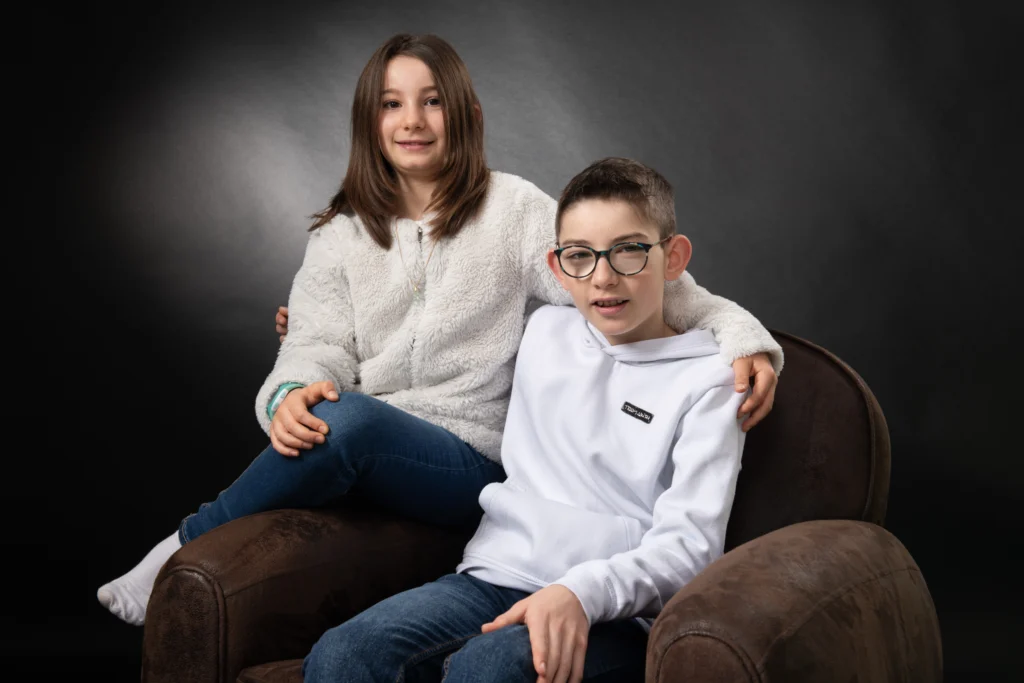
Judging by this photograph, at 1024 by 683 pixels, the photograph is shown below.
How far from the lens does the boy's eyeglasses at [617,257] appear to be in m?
→ 2.09

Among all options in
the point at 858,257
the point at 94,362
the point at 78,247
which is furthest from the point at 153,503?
the point at 858,257

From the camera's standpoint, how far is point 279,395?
7.80ft

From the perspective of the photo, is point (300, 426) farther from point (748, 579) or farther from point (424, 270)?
point (748, 579)

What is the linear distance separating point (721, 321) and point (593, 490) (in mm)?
394

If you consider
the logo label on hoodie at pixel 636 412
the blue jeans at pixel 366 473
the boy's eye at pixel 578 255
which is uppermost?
the boy's eye at pixel 578 255

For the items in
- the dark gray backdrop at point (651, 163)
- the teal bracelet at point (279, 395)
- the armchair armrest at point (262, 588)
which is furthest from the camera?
the dark gray backdrop at point (651, 163)

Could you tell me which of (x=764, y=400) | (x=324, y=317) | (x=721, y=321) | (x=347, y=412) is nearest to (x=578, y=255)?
(x=721, y=321)

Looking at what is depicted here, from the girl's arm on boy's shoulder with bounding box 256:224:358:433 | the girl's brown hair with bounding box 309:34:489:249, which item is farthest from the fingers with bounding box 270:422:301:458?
the girl's brown hair with bounding box 309:34:489:249

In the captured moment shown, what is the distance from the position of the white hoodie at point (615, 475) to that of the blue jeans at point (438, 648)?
69 millimetres

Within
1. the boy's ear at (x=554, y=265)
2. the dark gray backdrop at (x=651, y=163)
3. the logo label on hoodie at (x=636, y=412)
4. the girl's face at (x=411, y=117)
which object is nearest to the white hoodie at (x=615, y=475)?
the logo label on hoodie at (x=636, y=412)

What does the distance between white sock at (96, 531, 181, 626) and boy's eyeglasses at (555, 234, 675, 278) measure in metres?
0.99

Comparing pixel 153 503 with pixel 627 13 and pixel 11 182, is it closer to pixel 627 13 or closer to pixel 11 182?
pixel 11 182

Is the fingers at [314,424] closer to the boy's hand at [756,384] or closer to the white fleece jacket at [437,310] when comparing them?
the white fleece jacket at [437,310]

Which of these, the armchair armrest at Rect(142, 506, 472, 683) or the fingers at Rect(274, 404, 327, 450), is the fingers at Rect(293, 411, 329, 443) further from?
the armchair armrest at Rect(142, 506, 472, 683)
